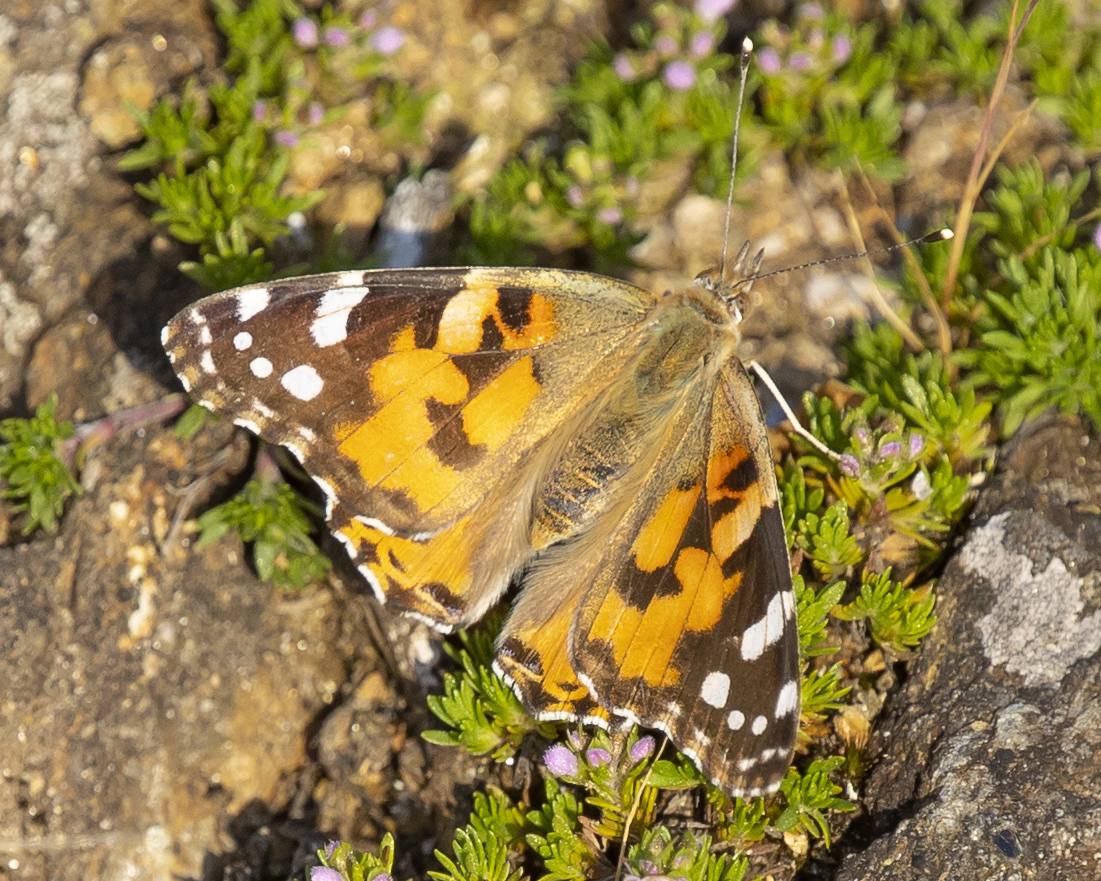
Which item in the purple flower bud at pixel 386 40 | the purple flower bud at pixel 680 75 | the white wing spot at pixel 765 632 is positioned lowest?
the white wing spot at pixel 765 632

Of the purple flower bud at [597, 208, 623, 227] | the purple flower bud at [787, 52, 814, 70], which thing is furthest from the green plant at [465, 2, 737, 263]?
the purple flower bud at [787, 52, 814, 70]

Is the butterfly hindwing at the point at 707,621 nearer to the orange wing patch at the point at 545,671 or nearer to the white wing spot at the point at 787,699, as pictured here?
the white wing spot at the point at 787,699

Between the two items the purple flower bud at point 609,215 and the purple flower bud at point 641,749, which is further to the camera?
the purple flower bud at point 609,215

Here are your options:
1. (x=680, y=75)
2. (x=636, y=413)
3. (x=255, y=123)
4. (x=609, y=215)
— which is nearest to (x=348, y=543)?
(x=636, y=413)

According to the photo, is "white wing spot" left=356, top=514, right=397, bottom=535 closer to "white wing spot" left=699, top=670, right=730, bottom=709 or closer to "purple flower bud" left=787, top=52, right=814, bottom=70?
"white wing spot" left=699, top=670, right=730, bottom=709

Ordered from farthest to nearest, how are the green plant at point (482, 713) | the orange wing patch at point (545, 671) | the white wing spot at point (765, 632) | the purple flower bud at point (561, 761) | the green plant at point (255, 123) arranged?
the green plant at point (255, 123)
the green plant at point (482, 713)
the purple flower bud at point (561, 761)
the orange wing patch at point (545, 671)
the white wing spot at point (765, 632)

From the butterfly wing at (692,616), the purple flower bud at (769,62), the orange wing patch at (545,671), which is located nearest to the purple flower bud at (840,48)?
the purple flower bud at (769,62)

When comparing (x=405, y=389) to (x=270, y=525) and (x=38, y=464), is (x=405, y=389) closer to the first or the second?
(x=270, y=525)

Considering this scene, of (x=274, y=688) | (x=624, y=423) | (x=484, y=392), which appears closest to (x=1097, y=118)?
(x=624, y=423)
